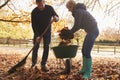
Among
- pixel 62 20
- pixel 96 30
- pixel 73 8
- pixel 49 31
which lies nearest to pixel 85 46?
pixel 96 30

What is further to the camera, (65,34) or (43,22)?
(43,22)

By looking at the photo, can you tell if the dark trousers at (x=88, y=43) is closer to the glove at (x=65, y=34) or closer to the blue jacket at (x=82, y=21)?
the blue jacket at (x=82, y=21)

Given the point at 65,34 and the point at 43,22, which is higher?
the point at 43,22

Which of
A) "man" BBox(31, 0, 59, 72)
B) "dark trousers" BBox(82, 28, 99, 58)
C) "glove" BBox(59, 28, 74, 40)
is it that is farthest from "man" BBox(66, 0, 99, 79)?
"man" BBox(31, 0, 59, 72)

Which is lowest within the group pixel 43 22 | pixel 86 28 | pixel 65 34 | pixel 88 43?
pixel 88 43

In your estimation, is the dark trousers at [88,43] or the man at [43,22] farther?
the man at [43,22]

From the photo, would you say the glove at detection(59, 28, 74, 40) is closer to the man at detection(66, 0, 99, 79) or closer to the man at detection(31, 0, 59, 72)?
the man at detection(66, 0, 99, 79)

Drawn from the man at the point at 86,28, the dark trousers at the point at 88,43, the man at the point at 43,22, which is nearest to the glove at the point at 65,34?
the man at the point at 86,28

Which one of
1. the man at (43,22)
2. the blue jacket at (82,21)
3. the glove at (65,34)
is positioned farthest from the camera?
the man at (43,22)

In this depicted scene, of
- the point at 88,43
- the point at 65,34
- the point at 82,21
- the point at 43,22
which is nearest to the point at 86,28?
the point at 82,21

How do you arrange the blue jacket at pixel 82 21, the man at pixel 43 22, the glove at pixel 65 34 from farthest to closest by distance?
the man at pixel 43 22, the glove at pixel 65 34, the blue jacket at pixel 82 21

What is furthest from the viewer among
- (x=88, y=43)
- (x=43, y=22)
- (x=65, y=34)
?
(x=43, y=22)

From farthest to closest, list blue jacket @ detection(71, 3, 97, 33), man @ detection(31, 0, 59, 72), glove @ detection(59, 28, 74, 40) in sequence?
1. man @ detection(31, 0, 59, 72)
2. glove @ detection(59, 28, 74, 40)
3. blue jacket @ detection(71, 3, 97, 33)

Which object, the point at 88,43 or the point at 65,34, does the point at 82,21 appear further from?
the point at 65,34
